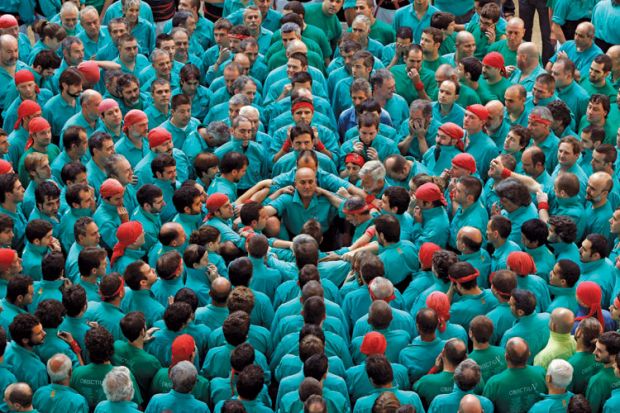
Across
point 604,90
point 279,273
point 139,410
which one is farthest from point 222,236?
point 604,90

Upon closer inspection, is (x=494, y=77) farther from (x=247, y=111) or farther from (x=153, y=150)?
(x=153, y=150)

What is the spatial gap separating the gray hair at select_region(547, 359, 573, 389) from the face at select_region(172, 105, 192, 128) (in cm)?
644

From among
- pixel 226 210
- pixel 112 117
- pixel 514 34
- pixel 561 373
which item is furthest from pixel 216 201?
pixel 514 34

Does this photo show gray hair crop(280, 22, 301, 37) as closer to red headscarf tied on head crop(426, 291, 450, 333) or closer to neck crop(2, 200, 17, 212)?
neck crop(2, 200, 17, 212)

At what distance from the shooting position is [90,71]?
18.1 meters

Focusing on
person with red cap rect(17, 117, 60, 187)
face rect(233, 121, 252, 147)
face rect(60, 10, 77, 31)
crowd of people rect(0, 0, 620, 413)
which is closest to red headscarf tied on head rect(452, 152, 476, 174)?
crowd of people rect(0, 0, 620, 413)

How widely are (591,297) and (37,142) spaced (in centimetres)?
672

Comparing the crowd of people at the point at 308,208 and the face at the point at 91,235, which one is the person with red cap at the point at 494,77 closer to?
the crowd of people at the point at 308,208

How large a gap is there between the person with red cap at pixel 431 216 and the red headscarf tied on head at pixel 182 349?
3.34m

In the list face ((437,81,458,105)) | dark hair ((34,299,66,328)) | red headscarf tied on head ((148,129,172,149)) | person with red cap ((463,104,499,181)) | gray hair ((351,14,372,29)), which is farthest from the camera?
gray hair ((351,14,372,29))

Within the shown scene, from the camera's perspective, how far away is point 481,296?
13508 mm

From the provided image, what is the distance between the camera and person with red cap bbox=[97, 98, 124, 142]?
1683 cm

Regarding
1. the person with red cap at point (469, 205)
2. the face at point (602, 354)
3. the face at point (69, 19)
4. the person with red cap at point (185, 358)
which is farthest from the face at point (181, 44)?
the face at point (602, 354)

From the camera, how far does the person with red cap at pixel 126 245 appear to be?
47.4 ft
